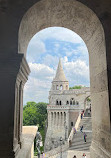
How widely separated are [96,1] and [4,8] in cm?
206

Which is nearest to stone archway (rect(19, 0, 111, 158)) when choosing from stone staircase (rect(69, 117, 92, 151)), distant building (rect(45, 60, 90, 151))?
stone staircase (rect(69, 117, 92, 151))

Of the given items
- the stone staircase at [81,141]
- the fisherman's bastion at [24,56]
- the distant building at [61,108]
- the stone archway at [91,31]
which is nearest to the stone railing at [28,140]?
the fisherman's bastion at [24,56]

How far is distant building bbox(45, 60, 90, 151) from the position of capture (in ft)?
107

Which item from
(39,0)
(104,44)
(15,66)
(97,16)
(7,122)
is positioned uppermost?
(39,0)

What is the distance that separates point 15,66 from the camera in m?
2.94

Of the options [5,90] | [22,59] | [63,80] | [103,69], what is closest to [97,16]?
[103,69]

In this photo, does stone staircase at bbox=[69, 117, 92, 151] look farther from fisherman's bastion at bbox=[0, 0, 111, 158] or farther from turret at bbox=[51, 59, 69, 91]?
turret at bbox=[51, 59, 69, 91]

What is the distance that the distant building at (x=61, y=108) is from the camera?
1285 inches

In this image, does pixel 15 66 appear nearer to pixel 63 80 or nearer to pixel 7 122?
pixel 7 122

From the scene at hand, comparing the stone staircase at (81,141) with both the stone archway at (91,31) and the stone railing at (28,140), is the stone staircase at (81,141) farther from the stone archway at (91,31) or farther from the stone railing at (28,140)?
the stone archway at (91,31)

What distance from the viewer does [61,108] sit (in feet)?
115

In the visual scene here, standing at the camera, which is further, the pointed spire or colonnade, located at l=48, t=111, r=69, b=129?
the pointed spire

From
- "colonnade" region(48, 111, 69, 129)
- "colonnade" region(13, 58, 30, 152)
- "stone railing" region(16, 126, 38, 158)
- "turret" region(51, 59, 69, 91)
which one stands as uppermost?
"turret" region(51, 59, 69, 91)

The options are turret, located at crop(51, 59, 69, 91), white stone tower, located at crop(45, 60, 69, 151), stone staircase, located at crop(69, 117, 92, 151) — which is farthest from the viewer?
turret, located at crop(51, 59, 69, 91)
